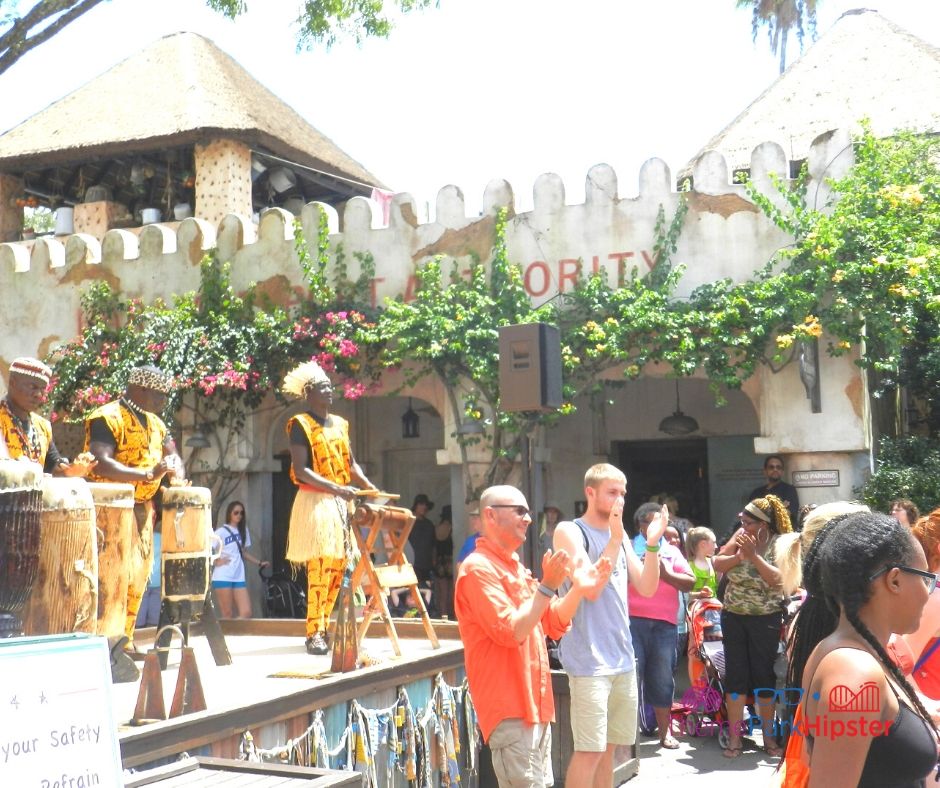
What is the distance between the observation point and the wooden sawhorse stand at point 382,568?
6520 millimetres

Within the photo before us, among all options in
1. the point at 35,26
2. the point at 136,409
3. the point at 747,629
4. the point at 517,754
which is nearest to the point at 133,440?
the point at 136,409

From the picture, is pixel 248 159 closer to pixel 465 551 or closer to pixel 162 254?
pixel 162 254

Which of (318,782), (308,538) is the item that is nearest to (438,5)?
(308,538)

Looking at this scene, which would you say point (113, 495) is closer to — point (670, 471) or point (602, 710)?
point (602, 710)

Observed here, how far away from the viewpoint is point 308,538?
688cm

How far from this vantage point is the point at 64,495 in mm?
3947

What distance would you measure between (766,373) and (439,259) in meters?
3.64

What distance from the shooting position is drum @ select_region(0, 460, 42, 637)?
11.4 feet

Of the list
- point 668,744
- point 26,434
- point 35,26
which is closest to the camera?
point 26,434

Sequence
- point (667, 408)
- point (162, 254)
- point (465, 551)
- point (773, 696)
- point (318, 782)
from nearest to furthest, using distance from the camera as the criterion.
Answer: point (318, 782) < point (773, 696) < point (465, 551) < point (162, 254) < point (667, 408)

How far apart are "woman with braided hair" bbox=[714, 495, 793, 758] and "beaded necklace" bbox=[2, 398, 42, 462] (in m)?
4.18

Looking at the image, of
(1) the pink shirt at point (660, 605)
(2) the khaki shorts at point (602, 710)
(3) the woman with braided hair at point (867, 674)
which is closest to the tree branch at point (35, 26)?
(1) the pink shirt at point (660, 605)

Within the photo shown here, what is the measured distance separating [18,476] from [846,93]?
1597cm

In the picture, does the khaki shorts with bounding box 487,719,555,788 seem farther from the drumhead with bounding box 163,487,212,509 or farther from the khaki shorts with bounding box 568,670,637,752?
the drumhead with bounding box 163,487,212,509
